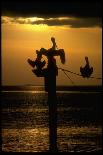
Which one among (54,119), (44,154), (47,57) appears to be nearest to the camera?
(44,154)

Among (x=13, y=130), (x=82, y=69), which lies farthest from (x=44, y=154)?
(x=13, y=130)

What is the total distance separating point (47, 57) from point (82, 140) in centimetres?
1976

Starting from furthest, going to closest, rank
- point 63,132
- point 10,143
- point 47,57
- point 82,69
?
1. point 63,132
2. point 10,143
3. point 47,57
4. point 82,69

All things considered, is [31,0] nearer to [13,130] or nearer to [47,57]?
[47,57]

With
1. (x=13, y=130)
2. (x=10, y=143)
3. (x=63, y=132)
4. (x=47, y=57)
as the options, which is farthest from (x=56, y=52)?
(x=13, y=130)

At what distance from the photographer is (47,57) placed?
5.91 meters

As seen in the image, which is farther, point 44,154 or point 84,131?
point 84,131

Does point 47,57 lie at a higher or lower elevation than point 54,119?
higher

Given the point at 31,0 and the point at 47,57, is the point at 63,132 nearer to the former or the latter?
the point at 47,57

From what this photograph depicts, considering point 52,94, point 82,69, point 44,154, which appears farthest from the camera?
point 52,94

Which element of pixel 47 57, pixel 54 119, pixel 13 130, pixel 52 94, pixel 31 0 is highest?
pixel 31 0

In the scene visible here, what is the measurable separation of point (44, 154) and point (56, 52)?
2754mm

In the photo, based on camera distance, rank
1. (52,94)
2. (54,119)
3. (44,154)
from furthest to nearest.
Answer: (54,119), (52,94), (44,154)

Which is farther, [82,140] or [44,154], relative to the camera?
[82,140]
